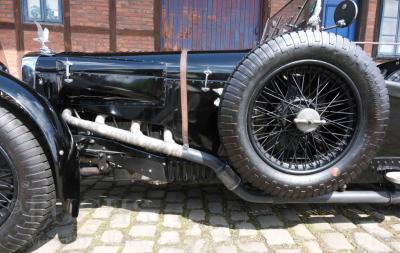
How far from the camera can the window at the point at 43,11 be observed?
23.8 ft

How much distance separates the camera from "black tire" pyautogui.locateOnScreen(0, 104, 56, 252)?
6.57 feet

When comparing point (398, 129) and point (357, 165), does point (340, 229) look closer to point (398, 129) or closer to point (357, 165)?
point (357, 165)

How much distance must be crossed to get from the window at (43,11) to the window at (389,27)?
7073 millimetres

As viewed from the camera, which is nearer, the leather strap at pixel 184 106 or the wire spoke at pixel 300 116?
the wire spoke at pixel 300 116

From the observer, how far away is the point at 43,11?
7.32 m

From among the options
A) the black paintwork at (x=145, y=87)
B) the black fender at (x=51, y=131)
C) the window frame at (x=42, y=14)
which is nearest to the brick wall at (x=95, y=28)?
the window frame at (x=42, y=14)

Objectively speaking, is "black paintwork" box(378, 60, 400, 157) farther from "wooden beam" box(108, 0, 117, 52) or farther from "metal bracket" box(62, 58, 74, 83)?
"wooden beam" box(108, 0, 117, 52)

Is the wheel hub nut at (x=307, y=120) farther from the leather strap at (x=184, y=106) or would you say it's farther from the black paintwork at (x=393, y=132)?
the leather strap at (x=184, y=106)

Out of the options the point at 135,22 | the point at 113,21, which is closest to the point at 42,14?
the point at 113,21

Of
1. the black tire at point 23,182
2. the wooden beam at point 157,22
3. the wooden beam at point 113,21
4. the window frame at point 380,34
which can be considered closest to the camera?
the black tire at point 23,182

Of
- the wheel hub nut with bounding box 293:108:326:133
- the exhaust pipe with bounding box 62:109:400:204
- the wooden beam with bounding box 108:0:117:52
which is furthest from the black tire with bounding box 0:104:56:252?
the wooden beam with bounding box 108:0:117:52

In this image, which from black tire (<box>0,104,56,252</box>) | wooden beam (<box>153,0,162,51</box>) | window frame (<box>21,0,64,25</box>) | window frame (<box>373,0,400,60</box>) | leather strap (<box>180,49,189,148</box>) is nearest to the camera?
black tire (<box>0,104,56,252</box>)

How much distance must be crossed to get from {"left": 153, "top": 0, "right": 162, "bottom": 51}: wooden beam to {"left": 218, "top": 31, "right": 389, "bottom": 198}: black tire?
590 cm

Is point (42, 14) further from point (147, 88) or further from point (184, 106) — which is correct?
point (184, 106)
